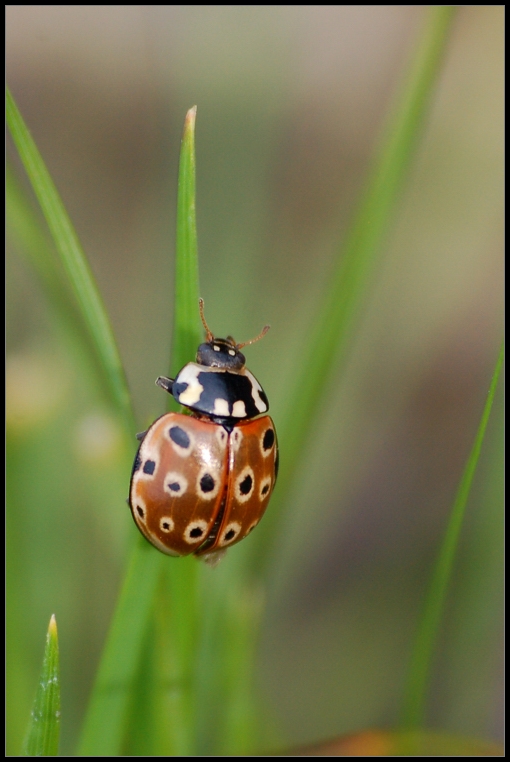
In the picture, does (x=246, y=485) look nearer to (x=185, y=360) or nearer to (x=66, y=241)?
(x=185, y=360)

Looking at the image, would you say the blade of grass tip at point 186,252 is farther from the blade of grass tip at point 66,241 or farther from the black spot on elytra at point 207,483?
the black spot on elytra at point 207,483

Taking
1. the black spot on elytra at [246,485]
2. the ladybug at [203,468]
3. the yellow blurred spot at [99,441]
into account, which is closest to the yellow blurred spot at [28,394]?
the yellow blurred spot at [99,441]

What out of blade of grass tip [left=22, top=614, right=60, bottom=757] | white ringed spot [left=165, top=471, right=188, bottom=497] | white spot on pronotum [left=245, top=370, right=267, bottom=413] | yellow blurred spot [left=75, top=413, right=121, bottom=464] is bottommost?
blade of grass tip [left=22, top=614, right=60, bottom=757]

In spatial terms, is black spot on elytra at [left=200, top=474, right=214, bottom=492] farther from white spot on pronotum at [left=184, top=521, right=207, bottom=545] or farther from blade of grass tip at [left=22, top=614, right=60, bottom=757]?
blade of grass tip at [left=22, top=614, right=60, bottom=757]

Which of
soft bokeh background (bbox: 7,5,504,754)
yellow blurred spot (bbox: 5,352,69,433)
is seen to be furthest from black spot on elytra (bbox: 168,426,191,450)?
soft bokeh background (bbox: 7,5,504,754)

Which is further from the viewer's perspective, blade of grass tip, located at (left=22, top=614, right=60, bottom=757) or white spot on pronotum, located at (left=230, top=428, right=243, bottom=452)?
white spot on pronotum, located at (left=230, top=428, right=243, bottom=452)

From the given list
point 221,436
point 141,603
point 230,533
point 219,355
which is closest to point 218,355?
point 219,355
